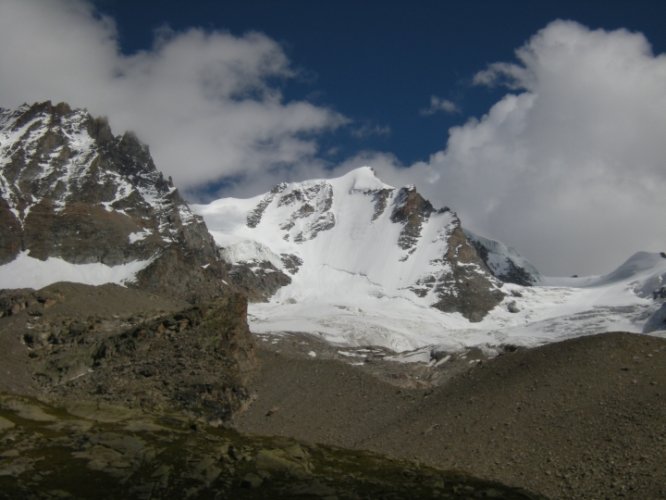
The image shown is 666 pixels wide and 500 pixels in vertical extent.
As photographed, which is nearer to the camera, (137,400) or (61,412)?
(61,412)

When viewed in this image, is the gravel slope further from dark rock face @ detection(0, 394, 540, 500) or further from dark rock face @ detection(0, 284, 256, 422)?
dark rock face @ detection(0, 394, 540, 500)

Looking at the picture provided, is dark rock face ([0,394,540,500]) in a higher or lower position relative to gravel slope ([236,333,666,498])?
lower

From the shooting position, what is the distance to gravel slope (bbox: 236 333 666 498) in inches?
2148

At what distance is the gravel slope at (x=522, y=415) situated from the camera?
179ft

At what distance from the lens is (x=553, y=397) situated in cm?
6756

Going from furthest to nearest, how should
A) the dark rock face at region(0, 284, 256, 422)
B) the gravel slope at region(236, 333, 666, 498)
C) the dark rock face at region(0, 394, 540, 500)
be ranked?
the dark rock face at region(0, 284, 256, 422) → the gravel slope at region(236, 333, 666, 498) → the dark rock face at region(0, 394, 540, 500)

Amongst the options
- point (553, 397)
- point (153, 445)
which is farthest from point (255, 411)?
point (553, 397)

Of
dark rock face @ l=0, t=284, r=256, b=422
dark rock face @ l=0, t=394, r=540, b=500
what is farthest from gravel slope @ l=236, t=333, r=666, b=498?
dark rock face @ l=0, t=394, r=540, b=500

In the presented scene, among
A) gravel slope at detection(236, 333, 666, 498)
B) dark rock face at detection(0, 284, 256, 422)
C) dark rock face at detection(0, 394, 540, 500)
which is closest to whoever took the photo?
dark rock face at detection(0, 394, 540, 500)

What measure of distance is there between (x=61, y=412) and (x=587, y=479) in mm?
44000

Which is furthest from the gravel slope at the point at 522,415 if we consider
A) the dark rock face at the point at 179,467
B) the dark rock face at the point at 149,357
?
the dark rock face at the point at 179,467

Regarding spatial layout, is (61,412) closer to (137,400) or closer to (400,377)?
(137,400)

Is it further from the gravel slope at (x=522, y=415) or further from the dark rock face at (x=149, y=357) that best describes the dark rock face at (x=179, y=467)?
the dark rock face at (x=149, y=357)

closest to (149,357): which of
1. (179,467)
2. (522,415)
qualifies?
(179,467)
